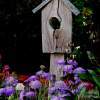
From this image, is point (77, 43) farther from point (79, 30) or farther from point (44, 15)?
point (44, 15)

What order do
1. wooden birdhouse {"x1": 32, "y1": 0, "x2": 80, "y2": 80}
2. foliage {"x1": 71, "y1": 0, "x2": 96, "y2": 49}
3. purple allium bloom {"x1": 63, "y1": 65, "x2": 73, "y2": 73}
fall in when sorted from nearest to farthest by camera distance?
purple allium bloom {"x1": 63, "y1": 65, "x2": 73, "y2": 73} → wooden birdhouse {"x1": 32, "y1": 0, "x2": 80, "y2": 80} → foliage {"x1": 71, "y1": 0, "x2": 96, "y2": 49}

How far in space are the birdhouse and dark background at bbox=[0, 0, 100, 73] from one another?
2898mm

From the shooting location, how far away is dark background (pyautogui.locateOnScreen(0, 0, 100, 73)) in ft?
30.2

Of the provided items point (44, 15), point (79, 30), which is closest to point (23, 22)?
point (79, 30)

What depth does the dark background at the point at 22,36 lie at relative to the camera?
30.2 ft

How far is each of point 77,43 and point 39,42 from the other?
0.96 metres

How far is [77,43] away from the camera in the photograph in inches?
344

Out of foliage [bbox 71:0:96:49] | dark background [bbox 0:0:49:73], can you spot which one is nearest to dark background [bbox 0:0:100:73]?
dark background [bbox 0:0:49:73]

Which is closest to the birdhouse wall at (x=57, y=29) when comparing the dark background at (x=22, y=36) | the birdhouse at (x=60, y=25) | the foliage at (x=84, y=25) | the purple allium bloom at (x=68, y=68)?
the birdhouse at (x=60, y=25)

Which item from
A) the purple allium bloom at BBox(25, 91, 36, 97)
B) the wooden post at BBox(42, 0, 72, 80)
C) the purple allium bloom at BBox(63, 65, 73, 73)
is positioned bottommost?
the purple allium bloom at BBox(25, 91, 36, 97)

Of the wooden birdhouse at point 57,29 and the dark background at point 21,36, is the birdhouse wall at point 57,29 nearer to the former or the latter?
the wooden birdhouse at point 57,29

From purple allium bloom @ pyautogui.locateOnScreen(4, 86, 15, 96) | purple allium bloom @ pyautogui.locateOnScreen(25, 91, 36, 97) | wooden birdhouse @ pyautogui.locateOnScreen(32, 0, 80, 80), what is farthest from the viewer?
wooden birdhouse @ pyautogui.locateOnScreen(32, 0, 80, 80)

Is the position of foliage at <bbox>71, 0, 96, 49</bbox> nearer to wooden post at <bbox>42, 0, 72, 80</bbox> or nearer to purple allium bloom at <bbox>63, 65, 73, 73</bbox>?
wooden post at <bbox>42, 0, 72, 80</bbox>

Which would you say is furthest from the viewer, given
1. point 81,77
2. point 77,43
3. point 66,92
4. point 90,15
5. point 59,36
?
point 90,15
